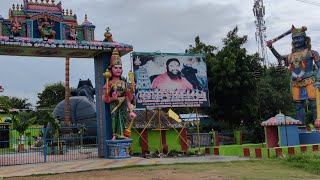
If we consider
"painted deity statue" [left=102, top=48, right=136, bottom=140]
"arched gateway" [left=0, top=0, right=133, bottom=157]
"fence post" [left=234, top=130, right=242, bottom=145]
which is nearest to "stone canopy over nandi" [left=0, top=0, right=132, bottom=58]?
"arched gateway" [left=0, top=0, right=133, bottom=157]

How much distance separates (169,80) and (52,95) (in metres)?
39.4

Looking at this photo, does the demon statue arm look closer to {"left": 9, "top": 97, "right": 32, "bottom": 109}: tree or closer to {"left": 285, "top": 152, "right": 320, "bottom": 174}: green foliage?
{"left": 285, "top": 152, "right": 320, "bottom": 174}: green foliage

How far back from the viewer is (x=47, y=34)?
1494 cm

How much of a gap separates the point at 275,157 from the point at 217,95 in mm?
10450

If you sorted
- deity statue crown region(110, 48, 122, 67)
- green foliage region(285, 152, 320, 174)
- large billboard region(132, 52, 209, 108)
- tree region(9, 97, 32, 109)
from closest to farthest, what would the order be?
green foliage region(285, 152, 320, 174), deity statue crown region(110, 48, 122, 67), large billboard region(132, 52, 209, 108), tree region(9, 97, 32, 109)

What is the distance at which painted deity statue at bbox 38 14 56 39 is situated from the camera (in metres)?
14.9

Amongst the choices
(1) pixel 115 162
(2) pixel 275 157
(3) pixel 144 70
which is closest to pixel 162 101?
(3) pixel 144 70

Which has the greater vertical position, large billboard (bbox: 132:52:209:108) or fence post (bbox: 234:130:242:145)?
large billboard (bbox: 132:52:209:108)

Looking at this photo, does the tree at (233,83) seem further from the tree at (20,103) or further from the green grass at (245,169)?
the tree at (20,103)

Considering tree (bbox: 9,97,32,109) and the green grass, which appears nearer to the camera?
the green grass

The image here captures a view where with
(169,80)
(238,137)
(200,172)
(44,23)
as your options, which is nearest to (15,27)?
(44,23)

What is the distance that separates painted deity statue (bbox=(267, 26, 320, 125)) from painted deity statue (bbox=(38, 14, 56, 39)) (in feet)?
47.2

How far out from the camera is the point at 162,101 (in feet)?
56.1

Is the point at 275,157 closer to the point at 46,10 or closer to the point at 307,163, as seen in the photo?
the point at 307,163
